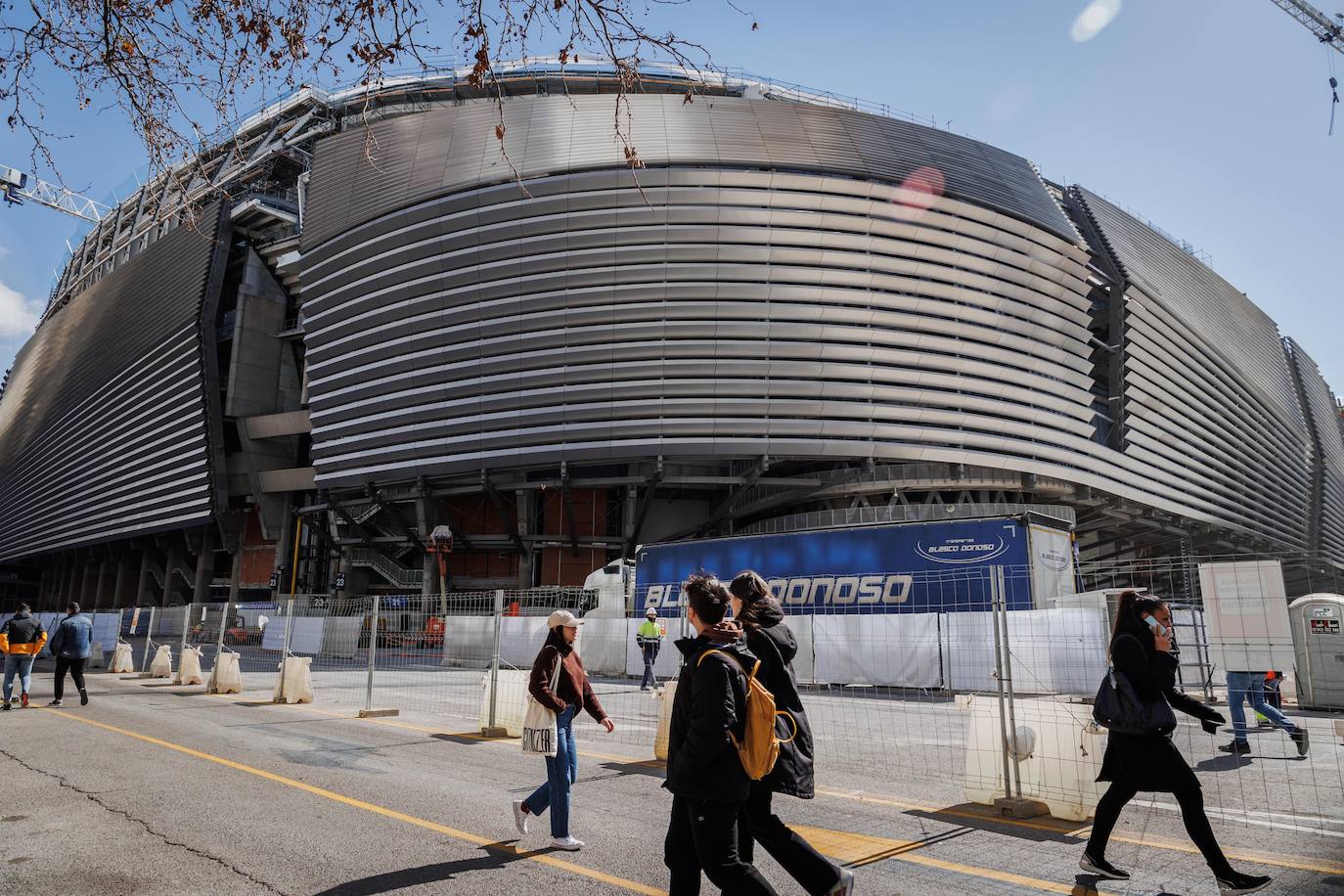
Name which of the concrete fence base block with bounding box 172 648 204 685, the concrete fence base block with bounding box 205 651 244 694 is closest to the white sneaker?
the concrete fence base block with bounding box 205 651 244 694

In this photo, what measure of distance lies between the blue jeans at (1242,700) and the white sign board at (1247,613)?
0.20 m

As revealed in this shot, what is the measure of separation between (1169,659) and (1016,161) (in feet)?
153

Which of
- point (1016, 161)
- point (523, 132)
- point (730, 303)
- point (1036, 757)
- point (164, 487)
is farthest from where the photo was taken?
point (164, 487)

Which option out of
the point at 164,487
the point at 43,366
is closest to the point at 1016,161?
the point at 164,487

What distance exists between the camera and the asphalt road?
4.57m

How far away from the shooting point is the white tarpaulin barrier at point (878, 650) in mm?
16109

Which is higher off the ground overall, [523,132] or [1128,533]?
[523,132]

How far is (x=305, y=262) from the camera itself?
147 feet

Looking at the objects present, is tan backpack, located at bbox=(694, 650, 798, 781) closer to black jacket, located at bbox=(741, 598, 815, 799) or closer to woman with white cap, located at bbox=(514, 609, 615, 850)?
black jacket, located at bbox=(741, 598, 815, 799)

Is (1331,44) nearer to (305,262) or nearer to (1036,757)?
(305,262)

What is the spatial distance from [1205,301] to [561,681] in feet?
205

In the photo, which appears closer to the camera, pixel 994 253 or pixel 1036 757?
pixel 1036 757

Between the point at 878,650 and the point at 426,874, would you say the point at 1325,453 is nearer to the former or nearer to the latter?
the point at 878,650

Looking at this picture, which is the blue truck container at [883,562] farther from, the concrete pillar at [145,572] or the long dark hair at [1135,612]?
the concrete pillar at [145,572]
